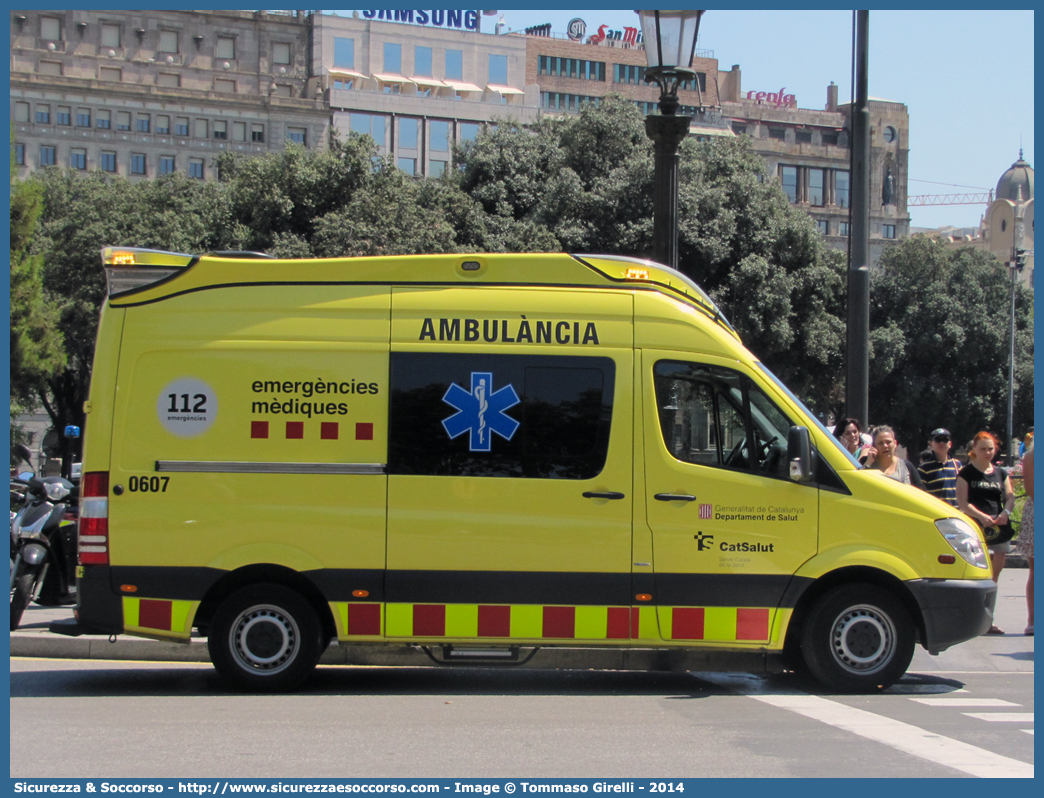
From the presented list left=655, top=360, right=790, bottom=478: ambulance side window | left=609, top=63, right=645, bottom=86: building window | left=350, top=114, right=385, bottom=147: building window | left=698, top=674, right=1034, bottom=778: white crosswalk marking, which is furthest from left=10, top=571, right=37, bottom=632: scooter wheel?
left=609, top=63, right=645, bottom=86: building window

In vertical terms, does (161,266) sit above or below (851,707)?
above

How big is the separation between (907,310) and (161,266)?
51.0 m

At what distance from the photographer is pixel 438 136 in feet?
279

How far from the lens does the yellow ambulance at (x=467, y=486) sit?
7.47 meters

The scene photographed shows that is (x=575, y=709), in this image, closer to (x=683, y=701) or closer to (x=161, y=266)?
(x=683, y=701)

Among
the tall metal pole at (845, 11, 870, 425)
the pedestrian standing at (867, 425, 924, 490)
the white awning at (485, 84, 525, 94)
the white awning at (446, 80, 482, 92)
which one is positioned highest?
the white awning at (485, 84, 525, 94)

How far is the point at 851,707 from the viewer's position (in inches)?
283

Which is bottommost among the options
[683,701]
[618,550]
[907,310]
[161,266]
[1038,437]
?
[683,701]

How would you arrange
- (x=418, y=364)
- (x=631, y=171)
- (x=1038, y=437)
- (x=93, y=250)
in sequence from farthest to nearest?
(x=93, y=250) < (x=631, y=171) < (x=1038, y=437) < (x=418, y=364)

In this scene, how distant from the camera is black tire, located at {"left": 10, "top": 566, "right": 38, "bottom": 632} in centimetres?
900

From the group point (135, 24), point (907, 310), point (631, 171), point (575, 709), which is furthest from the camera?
point (135, 24)

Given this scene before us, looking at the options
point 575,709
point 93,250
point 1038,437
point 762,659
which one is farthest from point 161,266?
point 93,250

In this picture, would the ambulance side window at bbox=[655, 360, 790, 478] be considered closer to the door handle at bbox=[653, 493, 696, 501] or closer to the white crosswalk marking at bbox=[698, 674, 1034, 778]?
the door handle at bbox=[653, 493, 696, 501]

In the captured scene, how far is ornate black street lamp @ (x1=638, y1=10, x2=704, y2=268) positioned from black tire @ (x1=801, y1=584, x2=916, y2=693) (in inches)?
118
